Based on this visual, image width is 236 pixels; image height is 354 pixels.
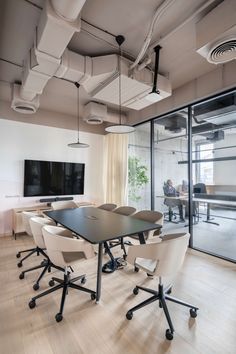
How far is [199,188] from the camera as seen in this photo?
3.94 m

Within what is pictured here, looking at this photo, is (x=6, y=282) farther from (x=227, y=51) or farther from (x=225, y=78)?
(x=225, y=78)

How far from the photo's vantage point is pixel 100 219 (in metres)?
2.95

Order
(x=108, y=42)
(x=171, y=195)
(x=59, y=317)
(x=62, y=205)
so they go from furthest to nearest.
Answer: (x=171, y=195)
(x=62, y=205)
(x=108, y=42)
(x=59, y=317)

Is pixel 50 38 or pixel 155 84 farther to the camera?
pixel 155 84

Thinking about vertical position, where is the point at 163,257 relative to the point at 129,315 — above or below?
above

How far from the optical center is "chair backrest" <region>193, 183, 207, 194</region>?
153 inches

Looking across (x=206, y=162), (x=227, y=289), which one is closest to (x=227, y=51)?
(x=206, y=162)

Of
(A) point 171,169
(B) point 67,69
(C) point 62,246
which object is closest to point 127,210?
(A) point 171,169

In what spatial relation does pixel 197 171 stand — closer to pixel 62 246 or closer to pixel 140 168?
pixel 140 168

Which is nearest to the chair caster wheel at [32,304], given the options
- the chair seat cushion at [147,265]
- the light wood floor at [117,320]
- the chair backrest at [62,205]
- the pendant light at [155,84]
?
the light wood floor at [117,320]

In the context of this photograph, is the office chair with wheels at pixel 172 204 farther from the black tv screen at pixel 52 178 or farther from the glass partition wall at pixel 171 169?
the black tv screen at pixel 52 178

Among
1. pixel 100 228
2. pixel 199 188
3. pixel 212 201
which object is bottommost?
pixel 100 228

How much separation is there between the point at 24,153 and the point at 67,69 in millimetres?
2809

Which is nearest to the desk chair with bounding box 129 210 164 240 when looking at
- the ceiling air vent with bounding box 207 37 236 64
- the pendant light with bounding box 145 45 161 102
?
the pendant light with bounding box 145 45 161 102
